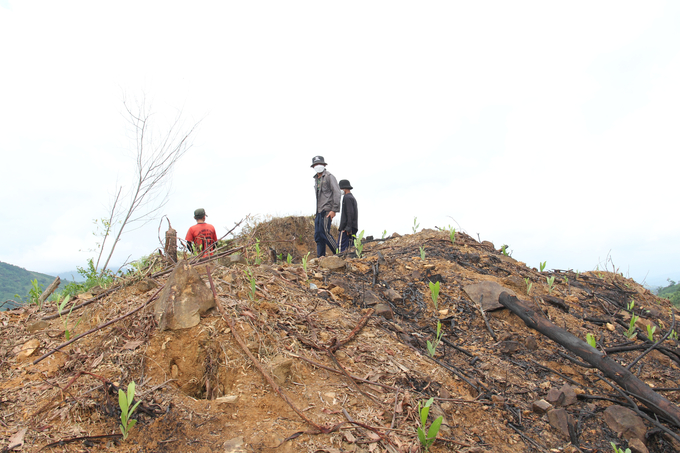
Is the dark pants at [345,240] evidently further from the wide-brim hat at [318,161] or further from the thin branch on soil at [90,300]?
the thin branch on soil at [90,300]

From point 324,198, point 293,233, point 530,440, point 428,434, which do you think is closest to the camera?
point 428,434

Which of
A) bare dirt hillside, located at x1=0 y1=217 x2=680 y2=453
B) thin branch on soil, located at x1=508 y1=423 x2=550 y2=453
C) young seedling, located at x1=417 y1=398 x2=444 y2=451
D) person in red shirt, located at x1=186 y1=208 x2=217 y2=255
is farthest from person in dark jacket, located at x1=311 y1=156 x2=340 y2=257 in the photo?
young seedling, located at x1=417 y1=398 x2=444 y2=451

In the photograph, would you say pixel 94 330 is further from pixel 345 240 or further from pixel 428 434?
pixel 345 240

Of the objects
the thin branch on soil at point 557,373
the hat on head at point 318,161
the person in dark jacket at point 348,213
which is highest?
the hat on head at point 318,161

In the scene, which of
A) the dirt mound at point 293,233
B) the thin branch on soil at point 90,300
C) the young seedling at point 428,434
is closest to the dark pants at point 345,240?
the dirt mound at point 293,233

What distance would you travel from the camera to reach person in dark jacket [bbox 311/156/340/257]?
25.6 feet

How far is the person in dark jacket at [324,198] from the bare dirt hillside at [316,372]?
3212 millimetres

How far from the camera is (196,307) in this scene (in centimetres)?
268

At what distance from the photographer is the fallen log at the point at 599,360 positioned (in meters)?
3.00

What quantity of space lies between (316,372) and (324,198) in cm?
546

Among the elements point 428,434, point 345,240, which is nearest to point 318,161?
point 345,240

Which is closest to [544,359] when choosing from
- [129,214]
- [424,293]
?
[424,293]

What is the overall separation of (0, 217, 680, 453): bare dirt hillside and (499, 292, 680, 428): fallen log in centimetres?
2

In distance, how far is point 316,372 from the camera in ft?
8.59
